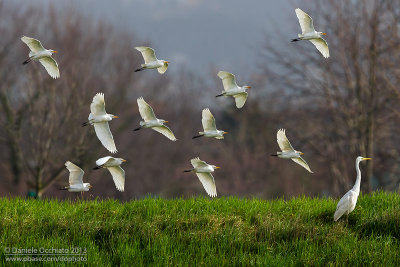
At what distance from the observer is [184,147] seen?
2933 centimetres

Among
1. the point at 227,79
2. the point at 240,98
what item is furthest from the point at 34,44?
the point at 240,98

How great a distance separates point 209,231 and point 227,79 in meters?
2.43

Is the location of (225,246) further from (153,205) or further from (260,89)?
(260,89)

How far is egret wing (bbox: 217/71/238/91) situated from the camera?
343 inches

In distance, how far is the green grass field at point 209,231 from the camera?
7695 mm

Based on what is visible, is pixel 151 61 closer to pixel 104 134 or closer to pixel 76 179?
pixel 104 134

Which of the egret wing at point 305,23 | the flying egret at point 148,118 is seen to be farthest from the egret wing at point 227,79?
the egret wing at point 305,23

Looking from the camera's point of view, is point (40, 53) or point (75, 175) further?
point (40, 53)

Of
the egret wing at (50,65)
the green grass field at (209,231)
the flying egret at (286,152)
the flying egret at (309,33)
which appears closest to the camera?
the green grass field at (209,231)

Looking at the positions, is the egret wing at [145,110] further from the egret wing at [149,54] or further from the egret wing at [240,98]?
the egret wing at [240,98]

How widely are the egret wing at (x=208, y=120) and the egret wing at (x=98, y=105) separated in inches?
59.4

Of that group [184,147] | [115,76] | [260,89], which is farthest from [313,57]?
[184,147]

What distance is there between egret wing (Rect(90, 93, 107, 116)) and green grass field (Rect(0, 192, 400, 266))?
5.48 feet

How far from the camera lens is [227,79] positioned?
348 inches
